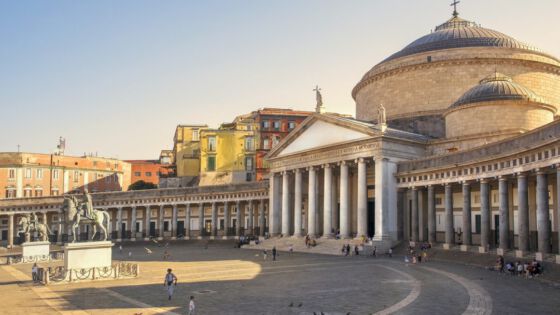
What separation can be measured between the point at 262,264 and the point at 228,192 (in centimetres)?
3023

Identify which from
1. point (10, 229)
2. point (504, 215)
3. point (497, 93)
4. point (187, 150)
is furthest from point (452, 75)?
point (10, 229)

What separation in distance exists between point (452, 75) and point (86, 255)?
40.7m

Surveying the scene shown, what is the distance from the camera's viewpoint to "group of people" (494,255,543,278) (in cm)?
2742

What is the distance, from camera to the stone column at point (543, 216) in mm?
29453

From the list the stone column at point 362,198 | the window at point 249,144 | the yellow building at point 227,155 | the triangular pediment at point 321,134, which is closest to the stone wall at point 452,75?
the triangular pediment at point 321,134

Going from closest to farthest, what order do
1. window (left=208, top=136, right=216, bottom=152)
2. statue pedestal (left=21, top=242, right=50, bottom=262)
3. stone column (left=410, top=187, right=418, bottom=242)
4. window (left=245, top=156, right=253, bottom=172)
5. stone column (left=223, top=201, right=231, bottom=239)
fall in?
statue pedestal (left=21, top=242, right=50, bottom=262), stone column (left=410, top=187, right=418, bottom=242), stone column (left=223, top=201, right=231, bottom=239), window (left=208, top=136, right=216, bottom=152), window (left=245, top=156, right=253, bottom=172)

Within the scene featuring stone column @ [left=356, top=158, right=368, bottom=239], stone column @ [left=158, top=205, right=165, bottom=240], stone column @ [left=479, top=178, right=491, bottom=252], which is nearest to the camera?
stone column @ [left=479, top=178, right=491, bottom=252]

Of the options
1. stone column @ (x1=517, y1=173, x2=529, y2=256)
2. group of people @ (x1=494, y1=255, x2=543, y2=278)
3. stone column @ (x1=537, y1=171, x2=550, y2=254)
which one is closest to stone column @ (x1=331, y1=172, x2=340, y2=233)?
group of people @ (x1=494, y1=255, x2=543, y2=278)

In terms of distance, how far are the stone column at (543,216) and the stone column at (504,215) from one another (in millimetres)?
4074

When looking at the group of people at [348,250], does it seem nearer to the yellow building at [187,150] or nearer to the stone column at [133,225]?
the stone column at [133,225]

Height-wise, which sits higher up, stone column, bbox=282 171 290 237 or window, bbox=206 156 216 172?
window, bbox=206 156 216 172

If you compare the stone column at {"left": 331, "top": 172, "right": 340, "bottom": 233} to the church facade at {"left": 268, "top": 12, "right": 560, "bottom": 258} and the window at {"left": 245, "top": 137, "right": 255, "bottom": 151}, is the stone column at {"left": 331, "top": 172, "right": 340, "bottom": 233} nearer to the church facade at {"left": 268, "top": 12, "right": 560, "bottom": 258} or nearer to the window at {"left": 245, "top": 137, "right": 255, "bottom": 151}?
the church facade at {"left": 268, "top": 12, "right": 560, "bottom": 258}

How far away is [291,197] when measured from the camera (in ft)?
189

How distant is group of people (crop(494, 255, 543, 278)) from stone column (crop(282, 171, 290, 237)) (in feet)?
86.8
